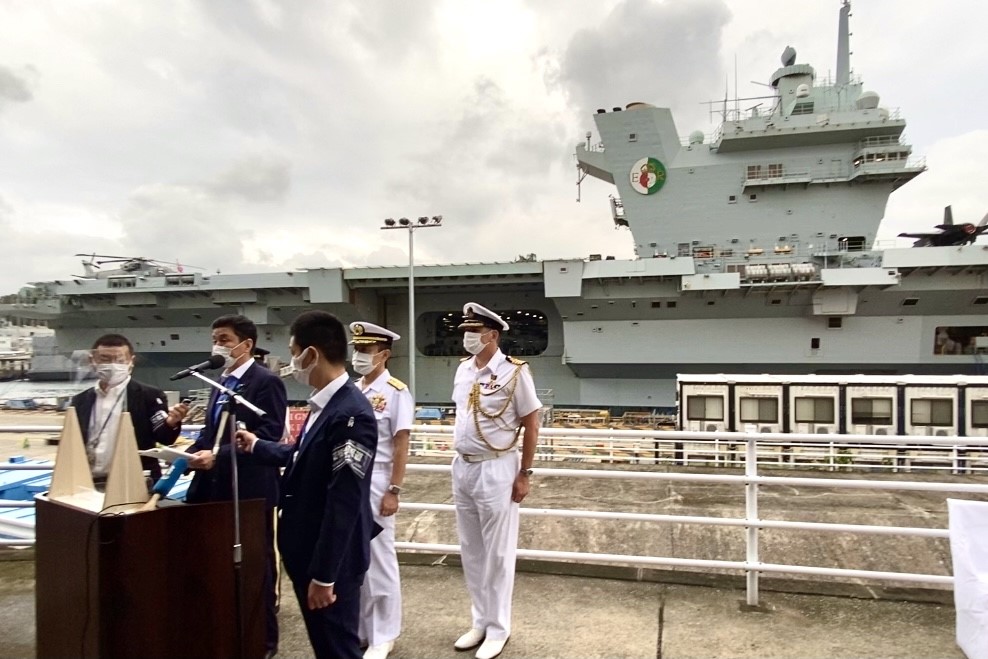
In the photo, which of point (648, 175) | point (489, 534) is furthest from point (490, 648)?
point (648, 175)

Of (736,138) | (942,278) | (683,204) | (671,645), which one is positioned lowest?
(671,645)

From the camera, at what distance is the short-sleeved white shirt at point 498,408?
8.11ft

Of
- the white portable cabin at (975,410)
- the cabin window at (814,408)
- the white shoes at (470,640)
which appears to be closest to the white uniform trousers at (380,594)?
the white shoes at (470,640)

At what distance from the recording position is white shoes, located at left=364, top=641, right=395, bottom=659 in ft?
7.51

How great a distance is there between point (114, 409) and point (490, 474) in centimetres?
167

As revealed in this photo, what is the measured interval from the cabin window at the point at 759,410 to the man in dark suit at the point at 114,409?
35.4 ft

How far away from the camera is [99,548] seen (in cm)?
153

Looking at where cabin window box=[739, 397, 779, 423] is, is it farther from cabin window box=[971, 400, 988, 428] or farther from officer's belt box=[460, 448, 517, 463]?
officer's belt box=[460, 448, 517, 463]

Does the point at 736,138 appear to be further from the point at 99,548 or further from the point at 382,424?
the point at 99,548

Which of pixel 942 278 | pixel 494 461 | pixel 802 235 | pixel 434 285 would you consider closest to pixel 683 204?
pixel 802 235

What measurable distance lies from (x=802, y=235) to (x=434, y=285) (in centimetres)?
1268

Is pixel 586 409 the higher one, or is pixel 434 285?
pixel 434 285

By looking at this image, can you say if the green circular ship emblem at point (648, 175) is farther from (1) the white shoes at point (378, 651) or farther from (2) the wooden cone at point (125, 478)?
(2) the wooden cone at point (125, 478)

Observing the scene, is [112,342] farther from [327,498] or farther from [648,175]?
[648,175]
